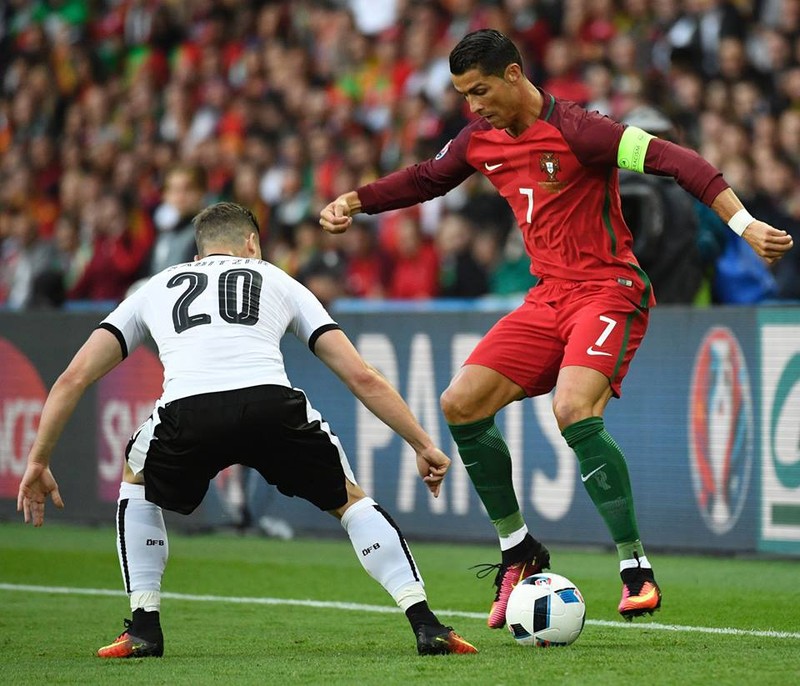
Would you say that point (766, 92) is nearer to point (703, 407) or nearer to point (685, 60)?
point (685, 60)

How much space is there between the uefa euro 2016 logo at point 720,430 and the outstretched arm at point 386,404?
4.31 metres

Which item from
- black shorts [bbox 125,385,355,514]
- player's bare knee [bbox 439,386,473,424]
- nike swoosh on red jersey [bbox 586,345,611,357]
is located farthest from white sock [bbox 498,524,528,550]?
black shorts [bbox 125,385,355,514]

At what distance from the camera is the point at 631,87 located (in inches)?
521

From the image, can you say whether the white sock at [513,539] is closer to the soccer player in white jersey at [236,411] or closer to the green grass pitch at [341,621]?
the green grass pitch at [341,621]

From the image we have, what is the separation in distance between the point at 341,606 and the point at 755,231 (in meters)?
3.30

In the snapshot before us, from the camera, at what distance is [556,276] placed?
6793 mm

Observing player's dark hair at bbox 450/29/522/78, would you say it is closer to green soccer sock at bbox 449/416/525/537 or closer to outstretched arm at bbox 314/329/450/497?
outstretched arm at bbox 314/329/450/497

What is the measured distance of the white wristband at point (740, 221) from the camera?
5986mm

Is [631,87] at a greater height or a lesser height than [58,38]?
lesser

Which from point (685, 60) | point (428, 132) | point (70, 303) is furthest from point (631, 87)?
point (70, 303)

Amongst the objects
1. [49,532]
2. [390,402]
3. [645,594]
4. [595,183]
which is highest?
[595,183]

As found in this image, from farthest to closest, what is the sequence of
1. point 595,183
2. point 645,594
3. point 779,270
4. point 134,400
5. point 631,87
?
point 631,87 < point 134,400 < point 779,270 < point 595,183 < point 645,594

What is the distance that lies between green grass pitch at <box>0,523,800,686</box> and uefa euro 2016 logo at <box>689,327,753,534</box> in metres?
0.35

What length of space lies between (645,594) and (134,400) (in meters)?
6.92
